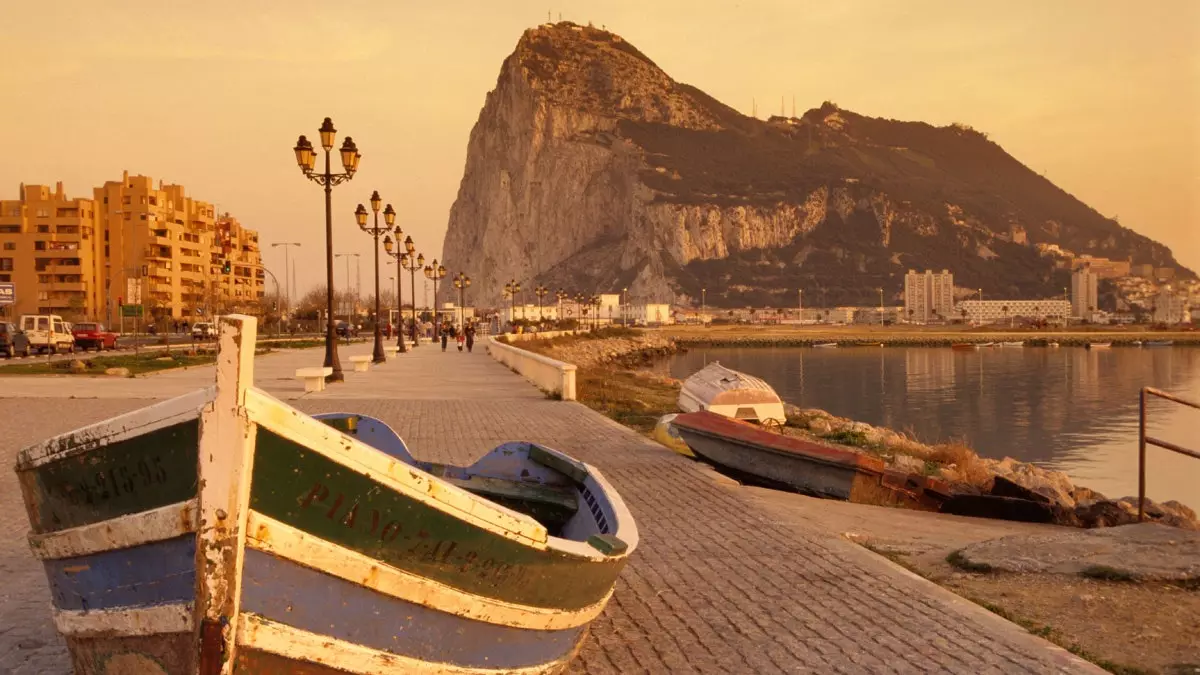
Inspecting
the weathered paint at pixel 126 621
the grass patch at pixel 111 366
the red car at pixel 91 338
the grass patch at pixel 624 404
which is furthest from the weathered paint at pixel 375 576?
the red car at pixel 91 338

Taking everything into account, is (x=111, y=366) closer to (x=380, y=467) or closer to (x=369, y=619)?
(x=369, y=619)

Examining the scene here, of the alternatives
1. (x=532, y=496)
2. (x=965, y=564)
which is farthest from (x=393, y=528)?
(x=965, y=564)

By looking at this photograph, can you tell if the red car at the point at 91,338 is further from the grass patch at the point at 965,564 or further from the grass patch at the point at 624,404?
the grass patch at the point at 965,564

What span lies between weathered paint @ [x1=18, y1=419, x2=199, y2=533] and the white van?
146 feet

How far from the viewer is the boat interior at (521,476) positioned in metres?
6.11

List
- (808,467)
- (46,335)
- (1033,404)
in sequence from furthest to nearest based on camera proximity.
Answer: (1033,404)
(46,335)
(808,467)

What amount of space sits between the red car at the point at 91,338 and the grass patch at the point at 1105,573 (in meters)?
49.8

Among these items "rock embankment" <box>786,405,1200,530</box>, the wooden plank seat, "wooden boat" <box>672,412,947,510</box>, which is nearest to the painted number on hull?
the wooden plank seat

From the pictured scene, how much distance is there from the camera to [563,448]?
551 inches

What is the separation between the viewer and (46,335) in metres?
44.6

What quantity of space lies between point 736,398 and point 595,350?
52513 millimetres

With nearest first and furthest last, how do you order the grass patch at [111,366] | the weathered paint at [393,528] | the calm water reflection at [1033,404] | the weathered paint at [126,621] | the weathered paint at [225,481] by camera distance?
the weathered paint at [225,481]
the weathered paint at [393,528]
the weathered paint at [126,621]
the calm water reflection at [1033,404]
the grass patch at [111,366]

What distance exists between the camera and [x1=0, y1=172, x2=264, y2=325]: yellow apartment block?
107250 millimetres

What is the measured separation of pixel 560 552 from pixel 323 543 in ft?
3.35
